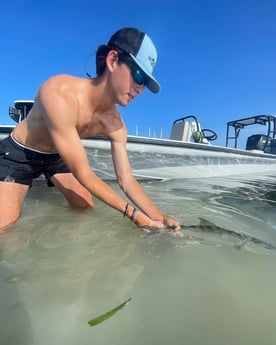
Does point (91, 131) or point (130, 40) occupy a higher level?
point (130, 40)

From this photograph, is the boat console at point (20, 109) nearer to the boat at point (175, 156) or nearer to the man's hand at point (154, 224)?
the boat at point (175, 156)

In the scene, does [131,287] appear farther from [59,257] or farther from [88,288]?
[59,257]

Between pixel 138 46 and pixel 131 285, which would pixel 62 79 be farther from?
pixel 131 285

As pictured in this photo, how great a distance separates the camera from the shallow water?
847 mm

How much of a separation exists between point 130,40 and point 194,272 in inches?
54.2

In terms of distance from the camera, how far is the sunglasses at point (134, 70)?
1.78m

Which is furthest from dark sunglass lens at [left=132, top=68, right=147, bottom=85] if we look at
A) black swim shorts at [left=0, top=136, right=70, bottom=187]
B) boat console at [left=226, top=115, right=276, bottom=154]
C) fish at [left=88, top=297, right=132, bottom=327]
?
boat console at [left=226, top=115, right=276, bottom=154]

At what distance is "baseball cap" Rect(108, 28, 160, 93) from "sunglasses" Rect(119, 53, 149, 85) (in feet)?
0.07

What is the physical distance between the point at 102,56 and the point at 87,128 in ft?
1.98

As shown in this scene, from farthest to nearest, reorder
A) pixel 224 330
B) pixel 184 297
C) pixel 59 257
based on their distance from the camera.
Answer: pixel 59 257, pixel 184 297, pixel 224 330

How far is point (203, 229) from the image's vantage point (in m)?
1.91

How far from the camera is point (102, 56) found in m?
1.88

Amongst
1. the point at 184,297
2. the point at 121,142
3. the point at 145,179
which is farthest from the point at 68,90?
the point at 145,179

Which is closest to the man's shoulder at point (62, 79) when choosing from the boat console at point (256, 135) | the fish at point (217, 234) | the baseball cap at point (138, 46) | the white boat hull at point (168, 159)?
the baseball cap at point (138, 46)
